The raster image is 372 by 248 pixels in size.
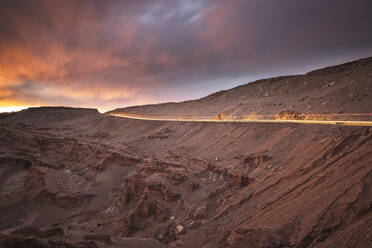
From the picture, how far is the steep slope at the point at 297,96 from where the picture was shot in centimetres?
1898

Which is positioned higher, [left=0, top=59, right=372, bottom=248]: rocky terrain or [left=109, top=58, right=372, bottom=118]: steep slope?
[left=109, top=58, right=372, bottom=118]: steep slope

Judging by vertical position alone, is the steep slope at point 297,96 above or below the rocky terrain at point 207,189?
above

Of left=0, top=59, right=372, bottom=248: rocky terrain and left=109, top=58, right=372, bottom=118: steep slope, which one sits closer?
left=0, top=59, right=372, bottom=248: rocky terrain

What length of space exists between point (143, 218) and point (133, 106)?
66.8 meters

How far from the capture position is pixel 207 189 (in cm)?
1298

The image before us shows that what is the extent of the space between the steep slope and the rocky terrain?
0.32m

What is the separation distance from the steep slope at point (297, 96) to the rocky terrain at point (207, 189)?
32cm

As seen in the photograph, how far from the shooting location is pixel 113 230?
516 inches

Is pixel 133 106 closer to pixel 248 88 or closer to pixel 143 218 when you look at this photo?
pixel 248 88

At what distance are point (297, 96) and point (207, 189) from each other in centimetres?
2226

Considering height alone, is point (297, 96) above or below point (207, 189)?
above

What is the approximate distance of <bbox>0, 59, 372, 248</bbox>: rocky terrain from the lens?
6.46 m

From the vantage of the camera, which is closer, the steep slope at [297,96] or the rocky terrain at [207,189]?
the rocky terrain at [207,189]

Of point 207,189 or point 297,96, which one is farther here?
point 297,96
